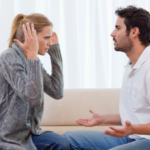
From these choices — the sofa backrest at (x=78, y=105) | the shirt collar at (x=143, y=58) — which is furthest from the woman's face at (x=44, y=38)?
the sofa backrest at (x=78, y=105)

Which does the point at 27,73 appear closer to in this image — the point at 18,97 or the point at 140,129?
the point at 18,97

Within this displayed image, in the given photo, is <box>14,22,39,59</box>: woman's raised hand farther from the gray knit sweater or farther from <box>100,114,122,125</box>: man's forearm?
<box>100,114,122,125</box>: man's forearm

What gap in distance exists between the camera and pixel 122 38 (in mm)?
1430

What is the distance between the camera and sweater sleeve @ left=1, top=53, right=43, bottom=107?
1.11 meters

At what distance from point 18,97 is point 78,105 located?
3.50ft

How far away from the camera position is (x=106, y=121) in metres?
1.43

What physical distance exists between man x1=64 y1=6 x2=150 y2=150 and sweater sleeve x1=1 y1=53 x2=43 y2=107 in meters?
0.42

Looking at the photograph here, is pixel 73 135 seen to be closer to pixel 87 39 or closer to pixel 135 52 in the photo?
pixel 135 52

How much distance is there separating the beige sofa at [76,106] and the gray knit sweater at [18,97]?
0.88m

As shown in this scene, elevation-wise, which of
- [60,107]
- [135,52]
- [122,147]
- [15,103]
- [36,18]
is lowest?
[60,107]

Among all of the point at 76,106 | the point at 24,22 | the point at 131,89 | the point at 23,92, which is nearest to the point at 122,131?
the point at 131,89

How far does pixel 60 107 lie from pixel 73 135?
733 mm

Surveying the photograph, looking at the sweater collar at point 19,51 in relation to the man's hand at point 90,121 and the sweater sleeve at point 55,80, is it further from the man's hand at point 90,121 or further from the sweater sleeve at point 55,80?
the man's hand at point 90,121

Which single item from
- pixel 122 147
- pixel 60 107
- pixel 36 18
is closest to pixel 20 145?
pixel 122 147
